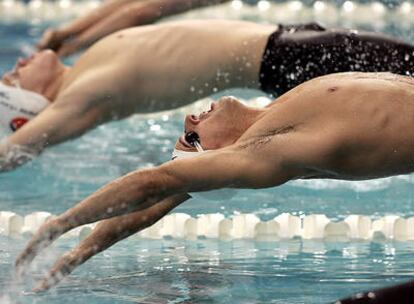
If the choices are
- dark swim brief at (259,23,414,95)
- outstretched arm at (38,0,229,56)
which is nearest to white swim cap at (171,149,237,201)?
dark swim brief at (259,23,414,95)

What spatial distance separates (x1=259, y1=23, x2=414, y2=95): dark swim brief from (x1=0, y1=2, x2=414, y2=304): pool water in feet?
1.33

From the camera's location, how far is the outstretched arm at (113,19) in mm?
4070

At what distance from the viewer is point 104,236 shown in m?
2.72

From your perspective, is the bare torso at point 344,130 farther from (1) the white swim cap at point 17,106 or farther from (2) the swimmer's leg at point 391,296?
(1) the white swim cap at point 17,106

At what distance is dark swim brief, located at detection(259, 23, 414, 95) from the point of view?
11.1 ft

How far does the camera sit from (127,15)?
4.07 m

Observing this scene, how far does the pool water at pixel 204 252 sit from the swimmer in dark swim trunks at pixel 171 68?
301 mm

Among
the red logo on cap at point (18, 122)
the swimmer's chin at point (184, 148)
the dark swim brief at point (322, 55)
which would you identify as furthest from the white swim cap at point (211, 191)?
the red logo on cap at point (18, 122)

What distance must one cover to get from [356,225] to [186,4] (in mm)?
1253

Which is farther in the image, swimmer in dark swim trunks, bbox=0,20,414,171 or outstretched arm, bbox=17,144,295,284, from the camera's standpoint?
swimmer in dark swim trunks, bbox=0,20,414,171

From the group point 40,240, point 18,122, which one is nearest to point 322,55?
point 18,122

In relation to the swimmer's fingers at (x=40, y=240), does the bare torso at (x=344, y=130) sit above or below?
above

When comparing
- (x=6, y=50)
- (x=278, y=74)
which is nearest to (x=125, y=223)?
(x=278, y=74)

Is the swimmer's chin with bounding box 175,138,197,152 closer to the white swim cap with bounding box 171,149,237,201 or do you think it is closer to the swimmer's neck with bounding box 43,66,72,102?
the white swim cap with bounding box 171,149,237,201
